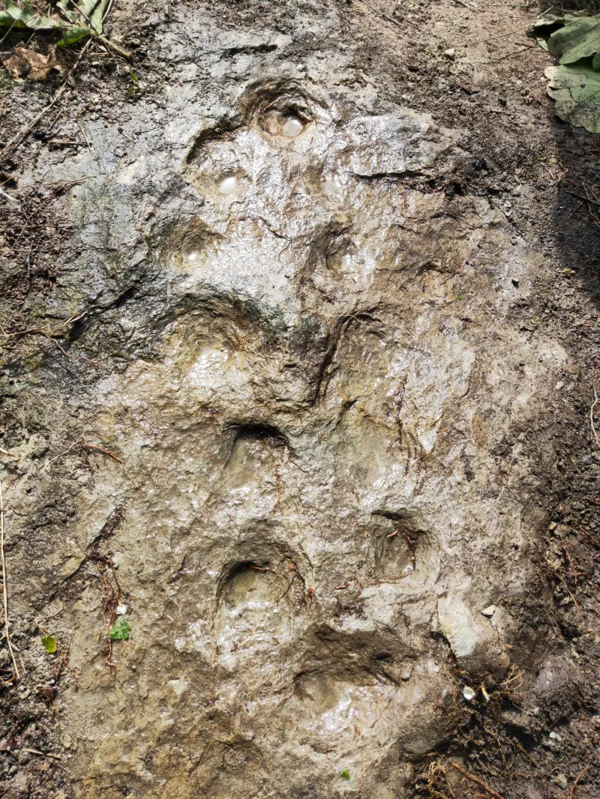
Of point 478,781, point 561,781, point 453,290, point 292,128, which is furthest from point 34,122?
point 561,781

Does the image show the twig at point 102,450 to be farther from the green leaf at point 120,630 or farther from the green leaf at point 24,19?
the green leaf at point 24,19

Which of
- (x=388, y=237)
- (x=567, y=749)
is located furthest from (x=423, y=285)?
(x=567, y=749)

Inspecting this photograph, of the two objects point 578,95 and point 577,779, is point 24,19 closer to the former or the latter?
point 578,95

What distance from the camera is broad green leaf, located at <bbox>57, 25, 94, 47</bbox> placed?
9.39 feet

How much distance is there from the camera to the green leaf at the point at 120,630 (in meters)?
2.43

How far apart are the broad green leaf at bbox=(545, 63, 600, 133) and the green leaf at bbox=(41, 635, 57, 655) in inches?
149

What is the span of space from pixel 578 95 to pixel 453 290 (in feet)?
5.07

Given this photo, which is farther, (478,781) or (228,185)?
(228,185)

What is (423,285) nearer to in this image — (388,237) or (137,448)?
(388,237)

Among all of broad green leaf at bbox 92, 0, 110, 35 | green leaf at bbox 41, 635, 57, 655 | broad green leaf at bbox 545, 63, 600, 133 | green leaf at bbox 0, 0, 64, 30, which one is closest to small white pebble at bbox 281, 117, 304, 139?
broad green leaf at bbox 92, 0, 110, 35

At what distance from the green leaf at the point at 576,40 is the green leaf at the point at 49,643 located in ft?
13.4

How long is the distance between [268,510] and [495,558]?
41.2 inches

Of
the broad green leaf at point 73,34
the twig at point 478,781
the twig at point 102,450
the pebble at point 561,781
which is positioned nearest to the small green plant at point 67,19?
the broad green leaf at point 73,34

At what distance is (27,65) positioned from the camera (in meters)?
2.85
